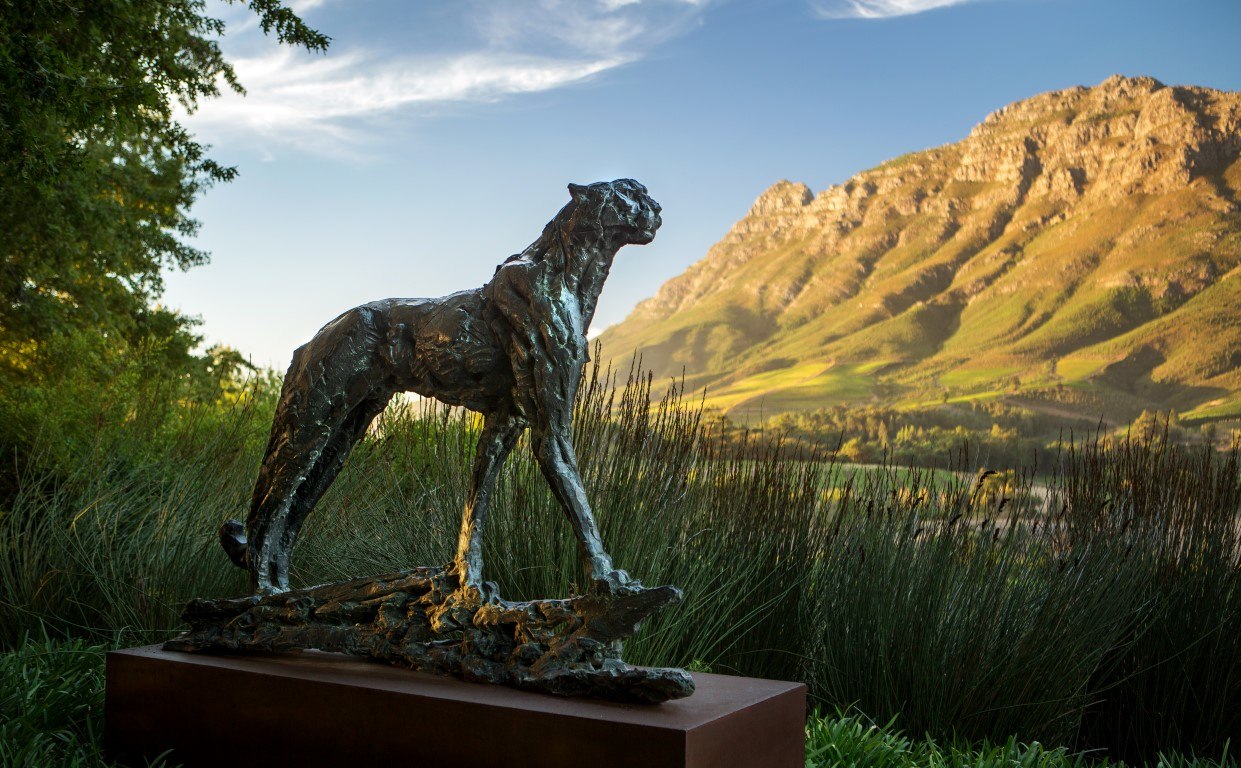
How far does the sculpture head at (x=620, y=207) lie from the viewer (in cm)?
248

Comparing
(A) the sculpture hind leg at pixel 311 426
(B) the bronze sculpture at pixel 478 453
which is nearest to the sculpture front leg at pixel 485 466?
(B) the bronze sculpture at pixel 478 453

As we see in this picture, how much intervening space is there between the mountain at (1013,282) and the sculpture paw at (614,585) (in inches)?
689

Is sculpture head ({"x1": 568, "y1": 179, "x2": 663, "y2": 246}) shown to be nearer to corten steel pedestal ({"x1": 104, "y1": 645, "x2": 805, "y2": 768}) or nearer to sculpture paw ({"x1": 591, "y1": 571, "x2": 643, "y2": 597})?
sculpture paw ({"x1": 591, "y1": 571, "x2": 643, "y2": 597})

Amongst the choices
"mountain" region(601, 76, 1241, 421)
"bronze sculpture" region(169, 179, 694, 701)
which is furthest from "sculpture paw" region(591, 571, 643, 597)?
"mountain" region(601, 76, 1241, 421)

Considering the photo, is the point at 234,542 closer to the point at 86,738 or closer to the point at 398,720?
the point at 86,738

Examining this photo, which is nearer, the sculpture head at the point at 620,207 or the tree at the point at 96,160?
the sculpture head at the point at 620,207

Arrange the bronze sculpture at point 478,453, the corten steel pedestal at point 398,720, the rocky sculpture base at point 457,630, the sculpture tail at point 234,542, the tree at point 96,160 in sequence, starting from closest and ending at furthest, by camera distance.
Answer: the corten steel pedestal at point 398,720
the rocky sculpture base at point 457,630
the bronze sculpture at point 478,453
the sculpture tail at point 234,542
the tree at point 96,160

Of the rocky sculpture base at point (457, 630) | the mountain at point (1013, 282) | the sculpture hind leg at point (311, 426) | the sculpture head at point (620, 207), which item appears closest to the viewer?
the rocky sculpture base at point (457, 630)

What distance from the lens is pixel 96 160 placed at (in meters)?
7.70

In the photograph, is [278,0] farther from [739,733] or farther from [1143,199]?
[1143,199]

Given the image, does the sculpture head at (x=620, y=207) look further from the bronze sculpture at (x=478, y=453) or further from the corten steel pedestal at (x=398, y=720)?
the corten steel pedestal at (x=398, y=720)

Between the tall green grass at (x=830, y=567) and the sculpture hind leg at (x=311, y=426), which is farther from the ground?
the sculpture hind leg at (x=311, y=426)

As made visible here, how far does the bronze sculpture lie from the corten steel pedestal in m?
0.08

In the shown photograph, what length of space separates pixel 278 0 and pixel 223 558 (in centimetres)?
322
